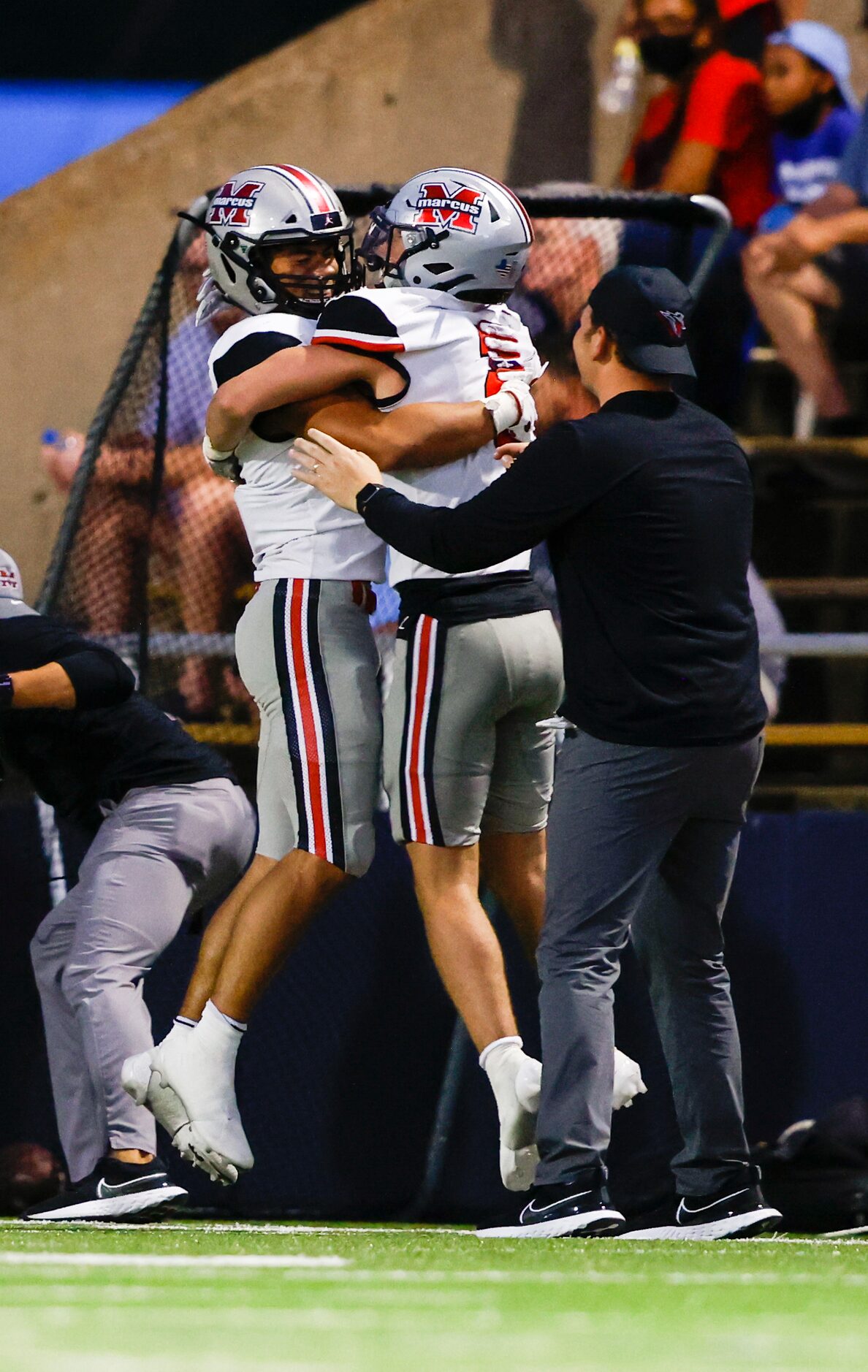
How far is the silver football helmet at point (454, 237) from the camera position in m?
4.57

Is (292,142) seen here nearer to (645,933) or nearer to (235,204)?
(235,204)

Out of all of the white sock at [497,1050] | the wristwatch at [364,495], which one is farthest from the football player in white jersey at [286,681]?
the white sock at [497,1050]

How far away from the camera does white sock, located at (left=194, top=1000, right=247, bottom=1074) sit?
4.45 metres

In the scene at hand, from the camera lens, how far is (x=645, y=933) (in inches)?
172

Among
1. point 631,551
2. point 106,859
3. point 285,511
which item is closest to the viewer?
point 631,551

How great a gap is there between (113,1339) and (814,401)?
20.6 ft

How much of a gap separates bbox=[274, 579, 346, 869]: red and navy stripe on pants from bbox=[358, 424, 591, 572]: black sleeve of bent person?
0.38 m

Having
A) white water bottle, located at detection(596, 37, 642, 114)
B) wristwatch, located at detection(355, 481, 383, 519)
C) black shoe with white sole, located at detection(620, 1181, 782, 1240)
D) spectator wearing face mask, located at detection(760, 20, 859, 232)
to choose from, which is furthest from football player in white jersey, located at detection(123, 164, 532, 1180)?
white water bottle, located at detection(596, 37, 642, 114)

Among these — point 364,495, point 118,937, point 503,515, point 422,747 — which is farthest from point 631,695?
point 118,937

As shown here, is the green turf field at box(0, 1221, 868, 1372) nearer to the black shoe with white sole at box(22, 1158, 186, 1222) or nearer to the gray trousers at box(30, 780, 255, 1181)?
the black shoe with white sole at box(22, 1158, 186, 1222)

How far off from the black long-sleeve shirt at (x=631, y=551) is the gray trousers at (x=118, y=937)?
1172 millimetres

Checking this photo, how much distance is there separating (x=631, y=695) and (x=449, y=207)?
120 cm

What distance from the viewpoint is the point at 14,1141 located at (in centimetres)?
550

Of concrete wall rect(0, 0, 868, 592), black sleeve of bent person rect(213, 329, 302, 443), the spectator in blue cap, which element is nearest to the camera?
black sleeve of bent person rect(213, 329, 302, 443)
